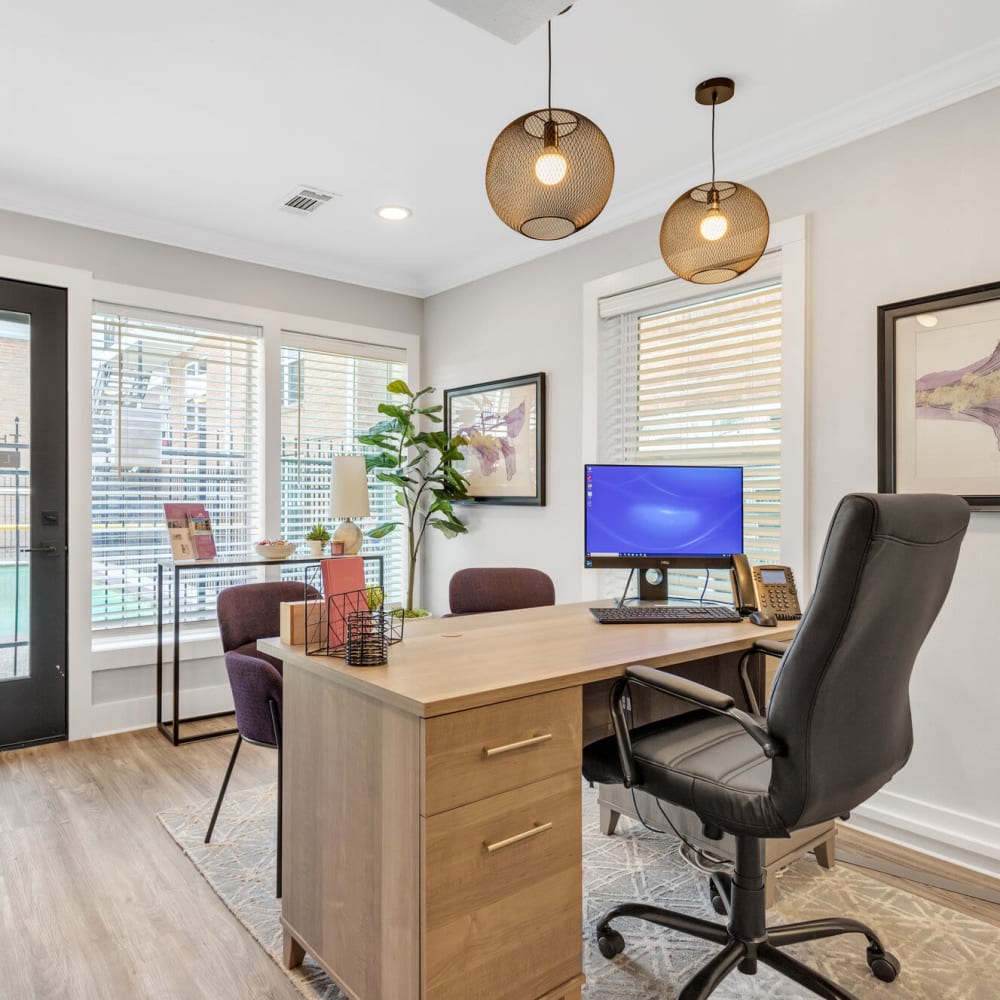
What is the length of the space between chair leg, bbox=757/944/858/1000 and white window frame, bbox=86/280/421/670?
3.16 metres

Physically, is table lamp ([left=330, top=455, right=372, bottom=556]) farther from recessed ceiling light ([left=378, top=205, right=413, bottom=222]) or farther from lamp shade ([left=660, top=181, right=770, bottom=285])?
lamp shade ([left=660, top=181, right=770, bottom=285])

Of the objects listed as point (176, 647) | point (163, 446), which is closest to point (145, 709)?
point (176, 647)

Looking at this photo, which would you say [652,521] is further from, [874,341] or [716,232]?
[874,341]

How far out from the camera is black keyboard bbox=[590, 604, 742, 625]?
219cm

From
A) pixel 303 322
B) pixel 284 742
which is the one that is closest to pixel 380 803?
pixel 284 742

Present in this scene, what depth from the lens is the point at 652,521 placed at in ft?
8.16

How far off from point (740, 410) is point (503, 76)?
63.3 inches

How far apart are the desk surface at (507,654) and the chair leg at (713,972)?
25.6 inches

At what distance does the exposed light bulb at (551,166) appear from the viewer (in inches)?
66.9

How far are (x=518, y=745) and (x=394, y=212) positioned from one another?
295cm

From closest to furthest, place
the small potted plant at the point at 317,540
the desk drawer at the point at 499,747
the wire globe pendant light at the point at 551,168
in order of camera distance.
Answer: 1. the desk drawer at the point at 499,747
2. the wire globe pendant light at the point at 551,168
3. the small potted plant at the point at 317,540

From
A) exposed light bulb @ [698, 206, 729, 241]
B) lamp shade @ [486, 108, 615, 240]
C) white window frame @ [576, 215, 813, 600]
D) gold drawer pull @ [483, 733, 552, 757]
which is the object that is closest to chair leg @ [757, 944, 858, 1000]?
gold drawer pull @ [483, 733, 552, 757]

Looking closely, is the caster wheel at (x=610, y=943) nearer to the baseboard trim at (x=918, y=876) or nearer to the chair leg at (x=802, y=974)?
the chair leg at (x=802, y=974)

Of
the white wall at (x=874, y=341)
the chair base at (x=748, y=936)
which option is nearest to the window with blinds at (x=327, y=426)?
the white wall at (x=874, y=341)
